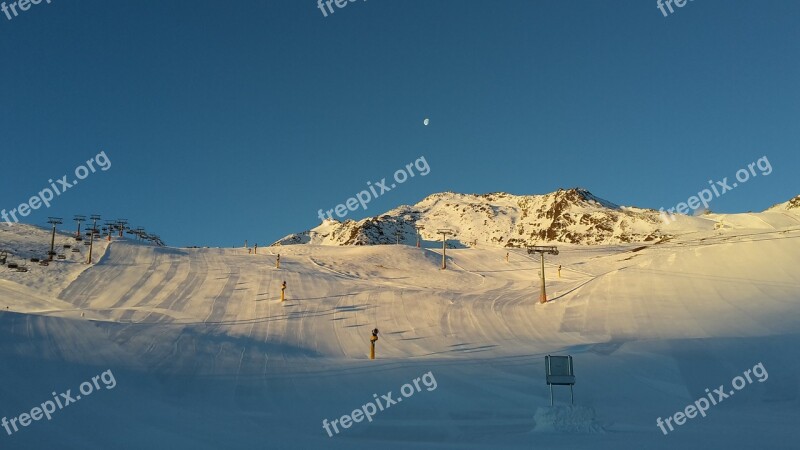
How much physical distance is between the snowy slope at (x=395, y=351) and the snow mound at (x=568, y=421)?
0.16 feet

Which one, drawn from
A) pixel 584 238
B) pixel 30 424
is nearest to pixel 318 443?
pixel 30 424

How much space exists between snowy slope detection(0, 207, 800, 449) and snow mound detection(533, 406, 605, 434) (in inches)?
2.0

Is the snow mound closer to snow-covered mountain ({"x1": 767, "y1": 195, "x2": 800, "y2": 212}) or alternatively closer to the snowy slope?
the snowy slope

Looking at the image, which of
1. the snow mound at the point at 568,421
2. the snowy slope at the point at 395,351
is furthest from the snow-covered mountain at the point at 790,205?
the snow mound at the point at 568,421

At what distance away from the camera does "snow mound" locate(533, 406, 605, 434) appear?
14.9 meters

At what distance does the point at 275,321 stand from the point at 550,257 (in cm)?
4487

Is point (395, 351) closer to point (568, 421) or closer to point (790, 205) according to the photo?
point (568, 421)

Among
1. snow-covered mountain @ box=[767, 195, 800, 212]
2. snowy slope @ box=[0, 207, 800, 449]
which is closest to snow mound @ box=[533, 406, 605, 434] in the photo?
snowy slope @ box=[0, 207, 800, 449]

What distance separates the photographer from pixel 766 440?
13.2 m

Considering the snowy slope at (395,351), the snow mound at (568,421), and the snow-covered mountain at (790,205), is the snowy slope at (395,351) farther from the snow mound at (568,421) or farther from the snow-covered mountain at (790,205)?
the snow-covered mountain at (790,205)

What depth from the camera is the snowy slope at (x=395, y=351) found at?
14531 mm

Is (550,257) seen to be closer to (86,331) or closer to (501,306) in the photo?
(501,306)

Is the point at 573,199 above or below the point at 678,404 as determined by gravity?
above

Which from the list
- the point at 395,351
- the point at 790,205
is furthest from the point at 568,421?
the point at 790,205
